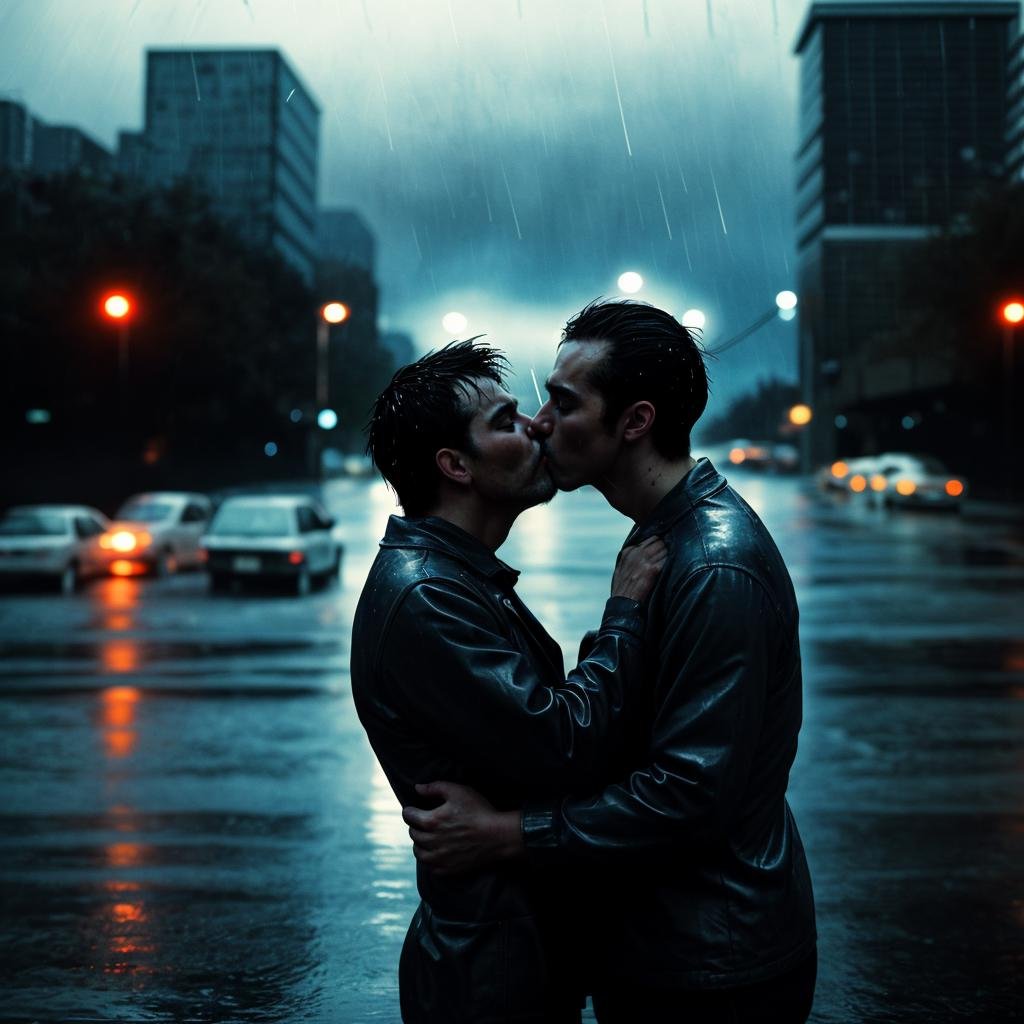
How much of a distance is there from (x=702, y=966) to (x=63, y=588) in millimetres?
21590

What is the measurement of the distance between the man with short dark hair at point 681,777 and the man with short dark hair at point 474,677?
6cm

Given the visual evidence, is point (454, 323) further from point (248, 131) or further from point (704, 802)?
point (248, 131)

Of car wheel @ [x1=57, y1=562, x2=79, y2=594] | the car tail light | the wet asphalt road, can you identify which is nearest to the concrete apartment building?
the car tail light

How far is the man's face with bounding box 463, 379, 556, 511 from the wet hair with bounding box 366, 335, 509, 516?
0.02m

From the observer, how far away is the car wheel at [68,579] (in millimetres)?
22469

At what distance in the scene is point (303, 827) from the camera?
24.4ft

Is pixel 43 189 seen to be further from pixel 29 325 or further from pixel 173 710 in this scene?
pixel 173 710

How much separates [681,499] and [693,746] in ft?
1.57

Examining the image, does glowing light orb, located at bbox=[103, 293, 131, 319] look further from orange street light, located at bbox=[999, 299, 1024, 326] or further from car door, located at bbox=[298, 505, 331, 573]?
orange street light, located at bbox=[999, 299, 1024, 326]

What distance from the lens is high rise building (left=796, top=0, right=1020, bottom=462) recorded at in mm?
99500

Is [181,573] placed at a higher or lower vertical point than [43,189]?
lower

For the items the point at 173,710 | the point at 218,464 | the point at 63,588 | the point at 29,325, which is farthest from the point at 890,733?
the point at 218,464

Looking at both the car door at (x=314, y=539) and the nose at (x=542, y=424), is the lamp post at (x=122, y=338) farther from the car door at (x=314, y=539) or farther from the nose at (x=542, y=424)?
the nose at (x=542, y=424)

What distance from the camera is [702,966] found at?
2.37 m
